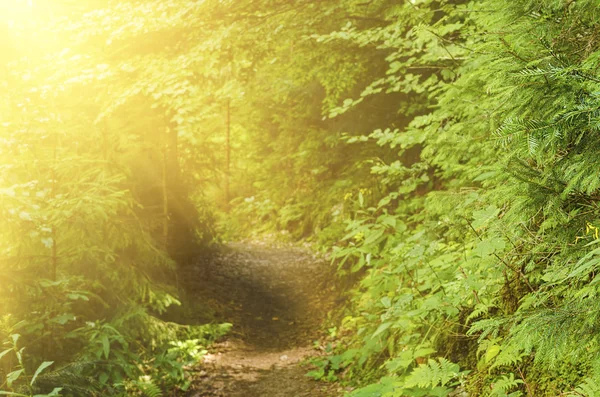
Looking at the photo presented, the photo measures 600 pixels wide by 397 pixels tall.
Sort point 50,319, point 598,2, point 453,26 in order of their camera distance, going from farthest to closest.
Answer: point 50,319, point 453,26, point 598,2

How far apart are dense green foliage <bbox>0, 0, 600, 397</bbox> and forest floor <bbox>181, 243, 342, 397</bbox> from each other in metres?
0.54

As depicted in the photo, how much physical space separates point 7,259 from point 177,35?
17.8 ft

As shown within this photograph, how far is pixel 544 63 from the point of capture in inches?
93.3

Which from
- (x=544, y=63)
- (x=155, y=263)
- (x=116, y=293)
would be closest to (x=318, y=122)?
(x=155, y=263)

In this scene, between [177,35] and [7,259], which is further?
[177,35]

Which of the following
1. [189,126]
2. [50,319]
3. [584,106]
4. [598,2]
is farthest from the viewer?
[189,126]

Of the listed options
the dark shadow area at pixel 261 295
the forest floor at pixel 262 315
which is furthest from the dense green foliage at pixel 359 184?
the dark shadow area at pixel 261 295

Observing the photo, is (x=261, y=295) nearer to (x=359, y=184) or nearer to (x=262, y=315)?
(x=262, y=315)

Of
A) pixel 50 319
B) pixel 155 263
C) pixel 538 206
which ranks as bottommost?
pixel 155 263

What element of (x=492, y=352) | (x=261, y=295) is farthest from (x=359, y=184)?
(x=492, y=352)

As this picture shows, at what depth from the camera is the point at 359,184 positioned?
9.17 m

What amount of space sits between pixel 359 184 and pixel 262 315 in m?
3.98

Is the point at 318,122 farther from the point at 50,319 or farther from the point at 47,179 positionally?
the point at 50,319

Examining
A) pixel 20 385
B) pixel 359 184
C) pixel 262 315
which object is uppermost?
pixel 20 385
